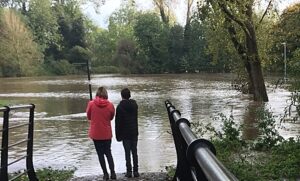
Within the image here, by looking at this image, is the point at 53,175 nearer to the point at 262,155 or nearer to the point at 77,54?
the point at 262,155

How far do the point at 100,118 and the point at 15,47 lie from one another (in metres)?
68.8

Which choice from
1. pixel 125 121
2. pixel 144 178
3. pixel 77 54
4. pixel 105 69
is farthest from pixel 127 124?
pixel 77 54

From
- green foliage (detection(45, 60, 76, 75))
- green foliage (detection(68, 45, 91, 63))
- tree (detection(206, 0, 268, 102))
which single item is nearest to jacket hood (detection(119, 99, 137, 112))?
tree (detection(206, 0, 268, 102))

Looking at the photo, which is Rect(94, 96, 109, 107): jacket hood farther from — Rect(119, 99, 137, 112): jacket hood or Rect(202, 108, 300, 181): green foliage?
Rect(202, 108, 300, 181): green foliage

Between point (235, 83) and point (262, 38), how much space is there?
13.7 ft

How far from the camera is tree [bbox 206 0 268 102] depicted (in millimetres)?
21672

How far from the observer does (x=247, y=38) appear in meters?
24.1

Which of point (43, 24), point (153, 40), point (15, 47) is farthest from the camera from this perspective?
point (43, 24)

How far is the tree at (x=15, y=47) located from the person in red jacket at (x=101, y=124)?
68.3m

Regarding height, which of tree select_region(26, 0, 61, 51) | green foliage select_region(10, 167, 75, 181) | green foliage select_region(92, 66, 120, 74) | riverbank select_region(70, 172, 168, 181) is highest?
tree select_region(26, 0, 61, 51)

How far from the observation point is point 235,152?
9789 millimetres

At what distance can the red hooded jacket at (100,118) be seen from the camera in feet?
27.2

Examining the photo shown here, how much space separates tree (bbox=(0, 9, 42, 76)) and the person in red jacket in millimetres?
68277

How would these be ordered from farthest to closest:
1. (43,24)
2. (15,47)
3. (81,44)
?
(81,44)
(43,24)
(15,47)
